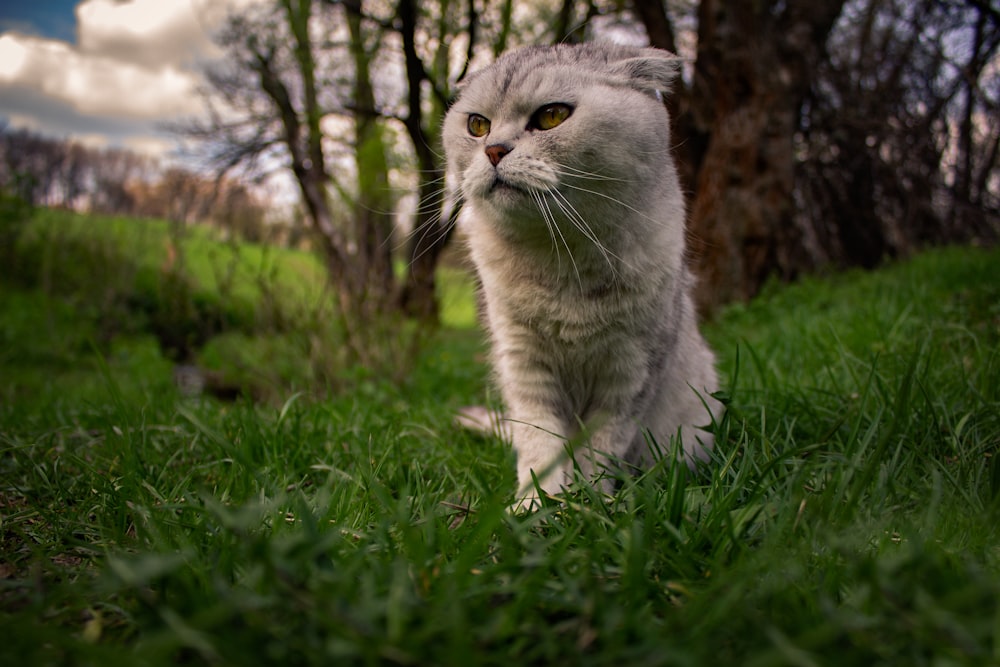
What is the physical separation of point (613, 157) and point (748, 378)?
5.66ft

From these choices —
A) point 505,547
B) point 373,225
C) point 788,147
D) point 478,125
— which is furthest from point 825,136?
point 505,547

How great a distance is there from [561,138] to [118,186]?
12.1m

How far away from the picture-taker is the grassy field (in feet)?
2.90

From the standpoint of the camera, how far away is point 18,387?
6023 millimetres

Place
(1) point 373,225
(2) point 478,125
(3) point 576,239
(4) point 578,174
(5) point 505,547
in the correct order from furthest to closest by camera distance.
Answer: (1) point 373,225 → (2) point 478,125 → (3) point 576,239 → (4) point 578,174 → (5) point 505,547

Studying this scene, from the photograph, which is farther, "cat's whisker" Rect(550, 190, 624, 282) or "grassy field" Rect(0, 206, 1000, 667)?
"cat's whisker" Rect(550, 190, 624, 282)

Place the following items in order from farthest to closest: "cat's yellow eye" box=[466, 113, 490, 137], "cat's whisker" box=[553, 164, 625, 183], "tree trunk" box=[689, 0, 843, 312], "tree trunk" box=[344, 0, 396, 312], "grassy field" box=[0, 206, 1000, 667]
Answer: "tree trunk" box=[689, 0, 843, 312] → "tree trunk" box=[344, 0, 396, 312] → "cat's yellow eye" box=[466, 113, 490, 137] → "cat's whisker" box=[553, 164, 625, 183] → "grassy field" box=[0, 206, 1000, 667]

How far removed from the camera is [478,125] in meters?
2.16

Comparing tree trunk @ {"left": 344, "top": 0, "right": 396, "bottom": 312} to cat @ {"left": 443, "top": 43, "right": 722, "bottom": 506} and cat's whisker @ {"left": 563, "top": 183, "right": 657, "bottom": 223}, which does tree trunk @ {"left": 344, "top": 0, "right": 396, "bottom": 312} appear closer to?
cat @ {"left": 443, "top": 43, "right": 722, "bottom": 506}

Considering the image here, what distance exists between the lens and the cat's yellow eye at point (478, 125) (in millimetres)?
2143

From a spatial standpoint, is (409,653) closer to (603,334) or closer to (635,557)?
(635,557)

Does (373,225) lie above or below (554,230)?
above

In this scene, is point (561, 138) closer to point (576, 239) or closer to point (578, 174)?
point (578, 174)

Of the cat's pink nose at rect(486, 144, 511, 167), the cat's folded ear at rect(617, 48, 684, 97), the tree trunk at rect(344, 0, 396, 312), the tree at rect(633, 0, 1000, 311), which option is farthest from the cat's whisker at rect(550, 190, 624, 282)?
the tree at rect(633, 0, 1000, 311)
